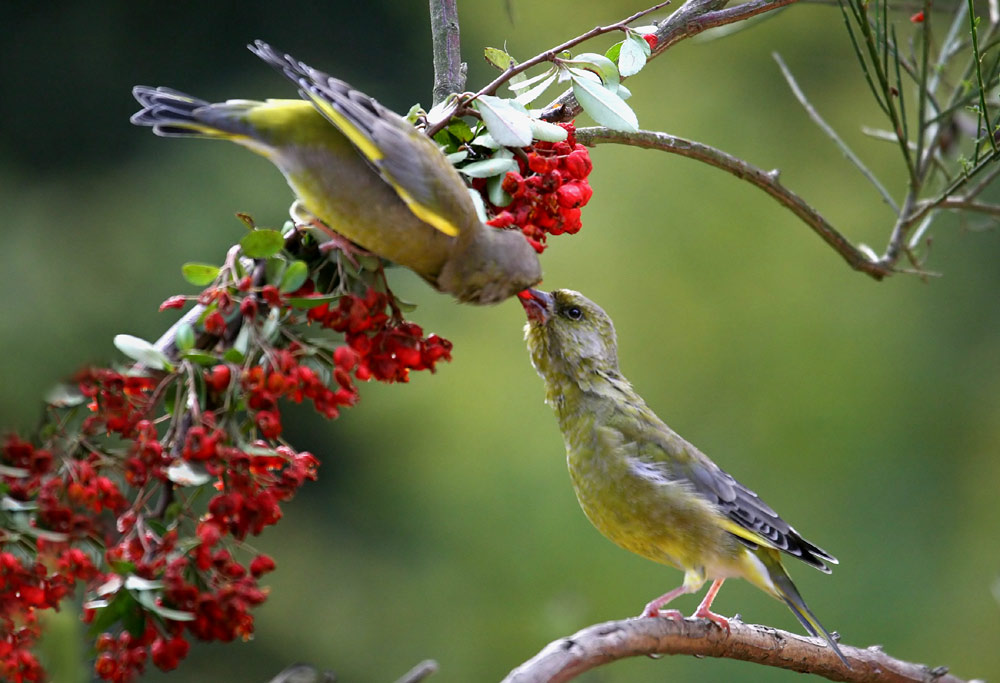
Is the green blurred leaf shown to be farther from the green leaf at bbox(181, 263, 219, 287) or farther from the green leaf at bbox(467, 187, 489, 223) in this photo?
the green leaf at bbox(181, 263, 219, 287)

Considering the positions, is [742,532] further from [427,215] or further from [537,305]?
[427,215]

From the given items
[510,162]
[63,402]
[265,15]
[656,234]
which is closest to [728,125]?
[656,234]

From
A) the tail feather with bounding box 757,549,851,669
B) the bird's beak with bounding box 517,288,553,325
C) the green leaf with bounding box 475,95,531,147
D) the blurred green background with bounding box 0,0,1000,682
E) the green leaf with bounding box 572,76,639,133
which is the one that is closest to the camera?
the green leaf with bounding box 475,95,531,147

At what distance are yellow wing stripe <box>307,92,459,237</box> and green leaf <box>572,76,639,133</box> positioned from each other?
0.28 meters

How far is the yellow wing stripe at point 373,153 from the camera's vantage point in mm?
1559

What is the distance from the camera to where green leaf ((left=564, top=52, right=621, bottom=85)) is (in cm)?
166

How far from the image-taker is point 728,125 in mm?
6062

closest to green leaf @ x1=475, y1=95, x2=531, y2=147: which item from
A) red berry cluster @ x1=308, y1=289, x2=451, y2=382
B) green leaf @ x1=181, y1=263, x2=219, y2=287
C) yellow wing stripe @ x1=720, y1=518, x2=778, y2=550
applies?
red berry cluster @ x1=308, y1=289, x2=451, y2=382

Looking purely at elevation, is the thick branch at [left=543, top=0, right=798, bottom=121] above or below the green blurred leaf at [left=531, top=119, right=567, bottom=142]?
above

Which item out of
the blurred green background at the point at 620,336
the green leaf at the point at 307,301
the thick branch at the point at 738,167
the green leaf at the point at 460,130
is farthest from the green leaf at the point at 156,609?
the blurred green background at the point at 620,336

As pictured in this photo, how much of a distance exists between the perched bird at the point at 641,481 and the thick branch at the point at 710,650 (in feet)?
0.42

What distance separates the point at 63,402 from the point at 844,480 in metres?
4.75

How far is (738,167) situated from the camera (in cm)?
205

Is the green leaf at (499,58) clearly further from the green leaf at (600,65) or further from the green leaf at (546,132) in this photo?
the green leaf at (546,132)
